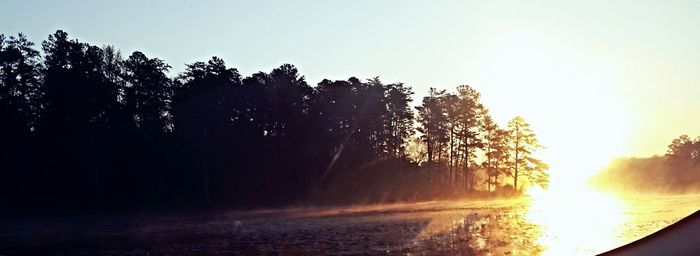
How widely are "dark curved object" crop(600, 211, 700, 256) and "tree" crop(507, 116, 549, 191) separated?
0.87 meters

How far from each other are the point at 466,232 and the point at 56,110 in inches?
1137

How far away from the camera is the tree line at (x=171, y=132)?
115 feet

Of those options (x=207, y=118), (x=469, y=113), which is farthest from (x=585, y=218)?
(x=207, y=118)

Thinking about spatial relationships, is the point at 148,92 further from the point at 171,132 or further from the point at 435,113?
the point at 435,113

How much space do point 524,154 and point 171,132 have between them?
3615cm

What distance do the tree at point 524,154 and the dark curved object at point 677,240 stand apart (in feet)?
2.87

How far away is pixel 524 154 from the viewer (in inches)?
160

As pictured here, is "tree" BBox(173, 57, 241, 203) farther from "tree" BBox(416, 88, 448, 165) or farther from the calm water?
"tree" BBox(416, 88, 448, 165)

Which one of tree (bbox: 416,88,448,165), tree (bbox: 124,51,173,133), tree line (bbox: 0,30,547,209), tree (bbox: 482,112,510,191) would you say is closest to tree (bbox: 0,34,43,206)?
tree line (bbox: 0,30,547,209)

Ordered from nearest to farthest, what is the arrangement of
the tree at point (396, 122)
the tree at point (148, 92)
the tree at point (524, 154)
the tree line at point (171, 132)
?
the tree at point (524, 154), the tree at point (396, 122), the tree line at point (171, 132), the tree at point (148, 92)

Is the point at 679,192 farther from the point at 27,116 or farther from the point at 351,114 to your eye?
the point at 27,116

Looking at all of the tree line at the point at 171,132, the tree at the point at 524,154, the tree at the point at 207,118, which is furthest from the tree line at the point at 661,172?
the tree at the point at 207,118

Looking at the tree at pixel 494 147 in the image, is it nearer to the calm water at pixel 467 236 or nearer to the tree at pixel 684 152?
the calm water at pixel 467 236

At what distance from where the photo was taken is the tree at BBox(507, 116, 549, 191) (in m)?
3.44
